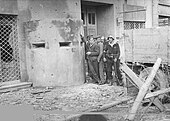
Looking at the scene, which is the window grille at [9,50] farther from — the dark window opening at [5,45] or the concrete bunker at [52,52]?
the concrete bunker at [52,52]

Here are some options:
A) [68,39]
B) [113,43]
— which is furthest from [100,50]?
[68,39]

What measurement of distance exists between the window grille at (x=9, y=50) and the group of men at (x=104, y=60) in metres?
2.76

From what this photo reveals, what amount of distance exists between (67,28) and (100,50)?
152 cm

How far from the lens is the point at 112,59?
10484 mm

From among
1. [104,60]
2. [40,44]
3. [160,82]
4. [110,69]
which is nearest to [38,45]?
[40,44]

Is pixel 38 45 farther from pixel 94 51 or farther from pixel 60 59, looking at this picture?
pixel 94 51

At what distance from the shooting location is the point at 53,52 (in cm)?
982

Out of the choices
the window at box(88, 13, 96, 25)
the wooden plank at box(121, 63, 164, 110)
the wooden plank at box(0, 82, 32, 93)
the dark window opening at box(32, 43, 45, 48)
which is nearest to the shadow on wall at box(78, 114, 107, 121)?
the wooden plank at box(121, 63, 164, 110)

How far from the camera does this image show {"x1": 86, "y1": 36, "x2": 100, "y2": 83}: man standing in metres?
10.5

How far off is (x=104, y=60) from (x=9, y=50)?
11.8 feet

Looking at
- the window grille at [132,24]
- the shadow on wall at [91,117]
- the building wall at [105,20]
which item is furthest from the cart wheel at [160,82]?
the window grille at [132,24]

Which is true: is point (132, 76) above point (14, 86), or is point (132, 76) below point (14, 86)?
above

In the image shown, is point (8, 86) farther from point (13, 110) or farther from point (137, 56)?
point (13, 110)

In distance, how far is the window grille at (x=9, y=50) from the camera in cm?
985
